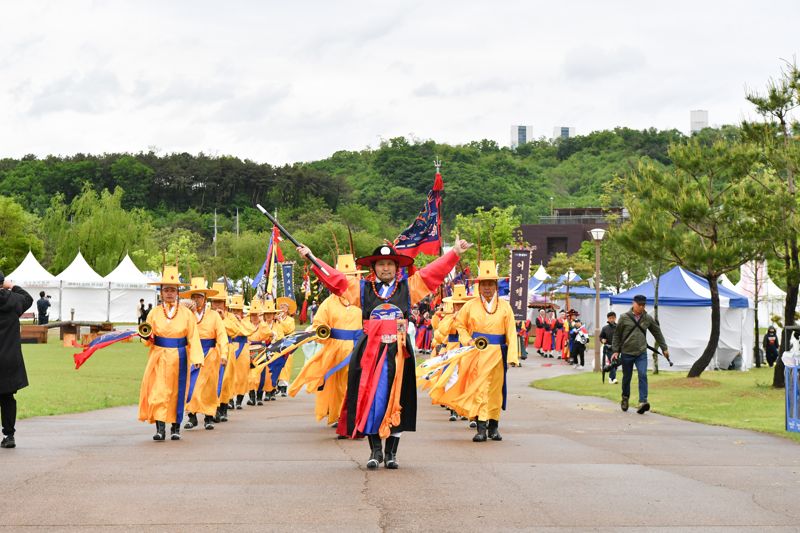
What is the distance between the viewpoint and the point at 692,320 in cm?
3250

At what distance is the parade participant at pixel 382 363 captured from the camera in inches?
389

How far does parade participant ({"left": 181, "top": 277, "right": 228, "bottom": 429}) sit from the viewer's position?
1456cm

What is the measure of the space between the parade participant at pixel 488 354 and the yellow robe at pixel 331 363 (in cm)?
157

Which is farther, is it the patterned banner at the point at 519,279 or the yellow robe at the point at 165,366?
the patterned banner at the point at 519,279

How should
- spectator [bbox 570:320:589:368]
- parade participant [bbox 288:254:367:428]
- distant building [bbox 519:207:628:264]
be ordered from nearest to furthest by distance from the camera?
parade participant [bbox 288:254:367:428], spectator [bbox 570:320:589:368], distant building [bbox 519:207:628:264]

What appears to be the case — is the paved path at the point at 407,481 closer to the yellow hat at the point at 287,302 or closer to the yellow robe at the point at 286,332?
the yellow robe at the point at 286,332

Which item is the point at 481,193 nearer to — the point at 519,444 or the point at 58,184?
the point at 58,184

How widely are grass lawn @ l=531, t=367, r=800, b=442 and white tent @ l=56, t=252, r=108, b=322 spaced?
108 feet

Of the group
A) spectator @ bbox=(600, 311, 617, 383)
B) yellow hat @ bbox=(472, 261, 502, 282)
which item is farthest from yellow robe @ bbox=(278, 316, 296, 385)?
spectator @ bbox=(600, 311, 617, 383)

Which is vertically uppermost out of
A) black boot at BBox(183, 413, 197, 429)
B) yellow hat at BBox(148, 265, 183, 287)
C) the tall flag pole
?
the tall flag pole

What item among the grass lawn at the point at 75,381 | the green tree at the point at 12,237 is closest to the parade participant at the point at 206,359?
the grass lawn at the point at 75,381

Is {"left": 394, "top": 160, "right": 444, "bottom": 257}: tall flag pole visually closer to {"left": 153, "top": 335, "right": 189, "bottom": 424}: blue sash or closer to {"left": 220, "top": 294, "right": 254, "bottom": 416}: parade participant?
{"left": 220, "top": 294, "right": 254, "bottom": 416}: parade participant

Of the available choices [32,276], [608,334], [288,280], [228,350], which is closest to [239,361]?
[228,350]

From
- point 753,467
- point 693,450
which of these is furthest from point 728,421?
point 753,467
